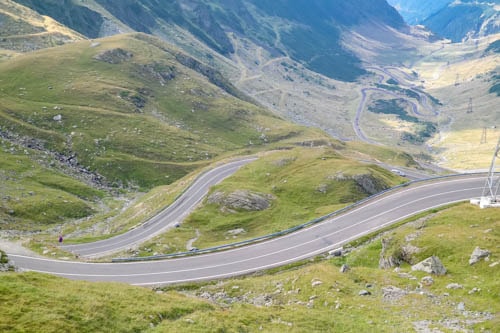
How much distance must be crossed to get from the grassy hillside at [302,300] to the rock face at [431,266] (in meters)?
0.79

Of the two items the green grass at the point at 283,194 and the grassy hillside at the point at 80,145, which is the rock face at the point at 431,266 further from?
the grassy hillside at the point at 80,145

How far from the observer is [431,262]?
1674 inches

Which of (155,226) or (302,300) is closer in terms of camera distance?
(302,300)

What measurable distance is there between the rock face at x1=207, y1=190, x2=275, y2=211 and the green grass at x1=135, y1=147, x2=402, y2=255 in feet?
3.83

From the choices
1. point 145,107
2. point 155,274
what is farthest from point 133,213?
point 145,107

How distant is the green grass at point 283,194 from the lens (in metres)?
76.9

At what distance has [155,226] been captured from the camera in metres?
88.2

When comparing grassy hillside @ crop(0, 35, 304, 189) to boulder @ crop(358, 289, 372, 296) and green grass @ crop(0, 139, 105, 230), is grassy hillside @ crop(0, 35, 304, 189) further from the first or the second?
boulder @ crop(358, 289, 372, 296)

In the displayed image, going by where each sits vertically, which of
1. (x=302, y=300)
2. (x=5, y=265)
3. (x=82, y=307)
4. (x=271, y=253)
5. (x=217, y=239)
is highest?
(x=217, y=239)

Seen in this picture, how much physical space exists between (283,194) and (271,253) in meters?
36.0

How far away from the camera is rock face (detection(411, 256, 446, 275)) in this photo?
4166 cm

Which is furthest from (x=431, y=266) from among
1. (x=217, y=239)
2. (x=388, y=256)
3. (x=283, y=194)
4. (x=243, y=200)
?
(x=283, y=194)

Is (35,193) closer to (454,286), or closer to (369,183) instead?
(369,183)

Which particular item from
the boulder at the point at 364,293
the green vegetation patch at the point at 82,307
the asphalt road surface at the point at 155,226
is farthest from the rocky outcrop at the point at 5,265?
the asphalt road surface at the point at 155,226
